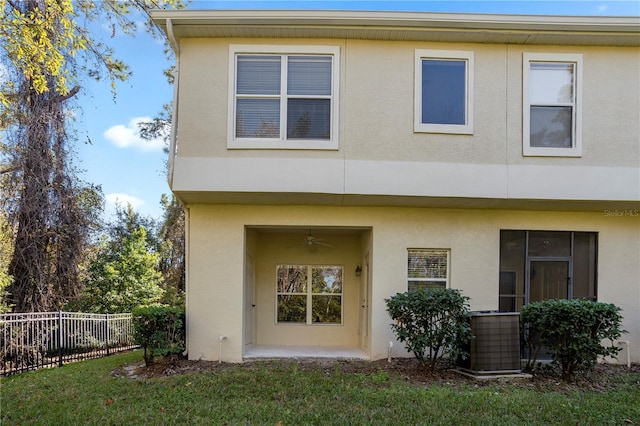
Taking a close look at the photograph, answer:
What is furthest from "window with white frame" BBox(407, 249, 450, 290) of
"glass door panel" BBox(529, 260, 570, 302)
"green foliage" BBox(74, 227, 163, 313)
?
"green foliage" BBox(74, 227, 163, 313)

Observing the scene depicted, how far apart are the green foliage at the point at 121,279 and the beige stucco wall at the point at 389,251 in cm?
762

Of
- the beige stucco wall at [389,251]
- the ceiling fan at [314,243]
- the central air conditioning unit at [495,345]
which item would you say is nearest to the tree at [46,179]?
the beige stucco wall at [389,251]

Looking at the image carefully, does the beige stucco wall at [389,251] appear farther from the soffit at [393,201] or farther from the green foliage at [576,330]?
the green foliage at [576,330]

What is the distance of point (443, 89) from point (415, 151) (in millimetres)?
1282

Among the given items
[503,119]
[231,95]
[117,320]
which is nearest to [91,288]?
[117,320]

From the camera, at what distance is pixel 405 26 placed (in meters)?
7.53

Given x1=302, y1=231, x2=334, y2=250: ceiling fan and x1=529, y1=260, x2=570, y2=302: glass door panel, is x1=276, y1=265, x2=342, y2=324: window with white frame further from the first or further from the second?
x1=529, y1=260, x2=570, y2=302: glass door panel

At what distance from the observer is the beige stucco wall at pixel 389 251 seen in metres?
8.23

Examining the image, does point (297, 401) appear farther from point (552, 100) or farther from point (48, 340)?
point (552, 100)

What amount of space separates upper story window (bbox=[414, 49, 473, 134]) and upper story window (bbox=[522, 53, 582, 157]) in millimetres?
1051

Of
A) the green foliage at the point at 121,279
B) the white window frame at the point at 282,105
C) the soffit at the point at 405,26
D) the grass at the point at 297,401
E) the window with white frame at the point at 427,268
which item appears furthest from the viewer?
the green foliage at the point at 121,279

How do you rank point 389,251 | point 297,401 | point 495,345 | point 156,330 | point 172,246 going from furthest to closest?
point 172,246 < point 389,251 < point 156,330 < point 495,345 < point 297,401

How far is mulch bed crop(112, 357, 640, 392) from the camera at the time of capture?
6695mm

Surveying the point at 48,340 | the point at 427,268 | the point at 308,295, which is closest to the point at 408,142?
the point at 427,268
